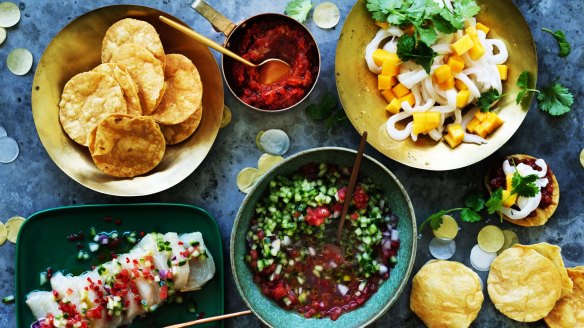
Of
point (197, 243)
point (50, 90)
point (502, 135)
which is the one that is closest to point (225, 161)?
point (197, 243)

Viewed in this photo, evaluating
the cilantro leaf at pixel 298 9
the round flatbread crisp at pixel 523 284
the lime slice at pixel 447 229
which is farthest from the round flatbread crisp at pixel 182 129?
the round flatbread crisp at pixel 523 284

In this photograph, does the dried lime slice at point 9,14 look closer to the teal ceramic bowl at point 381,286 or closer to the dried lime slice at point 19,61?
the dried lime slice at point 19,61

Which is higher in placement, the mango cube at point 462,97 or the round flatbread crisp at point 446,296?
the mango cube at point 462,97

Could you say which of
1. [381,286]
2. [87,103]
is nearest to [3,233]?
[87,103]

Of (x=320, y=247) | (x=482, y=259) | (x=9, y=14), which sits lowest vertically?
(x=482, y=259)

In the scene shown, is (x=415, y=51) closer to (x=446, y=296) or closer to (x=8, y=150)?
(x=446, y=296)

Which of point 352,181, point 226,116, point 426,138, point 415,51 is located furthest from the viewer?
point 226,116

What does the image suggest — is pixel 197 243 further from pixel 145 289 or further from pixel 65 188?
pixel 65 188
